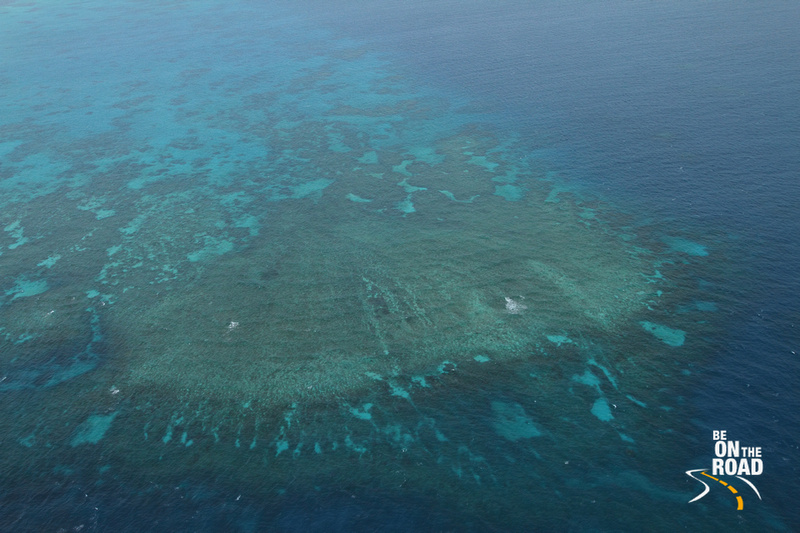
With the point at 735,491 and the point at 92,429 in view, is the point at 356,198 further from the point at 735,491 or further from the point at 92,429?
the point at 735,491

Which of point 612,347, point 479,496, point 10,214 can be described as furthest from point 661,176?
point 10,214

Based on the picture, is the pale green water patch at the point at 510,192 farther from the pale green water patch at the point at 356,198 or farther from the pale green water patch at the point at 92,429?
the pale green water patch at the point at 92,429

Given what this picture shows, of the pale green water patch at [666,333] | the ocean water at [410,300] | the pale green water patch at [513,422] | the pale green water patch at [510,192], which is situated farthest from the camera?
the pale green water patch at [510,192]

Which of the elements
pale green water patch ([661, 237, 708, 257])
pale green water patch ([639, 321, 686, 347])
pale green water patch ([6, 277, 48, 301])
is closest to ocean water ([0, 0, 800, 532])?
pale green water patch ([639, 321, 686, 347])

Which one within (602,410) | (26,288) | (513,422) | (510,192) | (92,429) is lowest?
(92,429)

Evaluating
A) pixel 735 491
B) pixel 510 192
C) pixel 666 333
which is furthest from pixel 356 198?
pixel 735 491

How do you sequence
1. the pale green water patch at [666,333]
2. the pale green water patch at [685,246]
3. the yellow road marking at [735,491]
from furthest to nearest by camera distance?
the pale green water patch at [685,246], the pale green water patch at [666,333], the yellow road marking at [735,491]

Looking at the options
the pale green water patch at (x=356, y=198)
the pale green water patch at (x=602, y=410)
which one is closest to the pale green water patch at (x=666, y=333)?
the pale green water patch at (x=602, y=410)

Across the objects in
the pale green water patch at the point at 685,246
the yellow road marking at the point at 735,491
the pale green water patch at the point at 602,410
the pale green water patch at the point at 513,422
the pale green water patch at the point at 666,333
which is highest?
the pale green water patch at the point at 685,246

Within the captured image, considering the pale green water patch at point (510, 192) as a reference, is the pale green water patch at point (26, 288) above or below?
below
